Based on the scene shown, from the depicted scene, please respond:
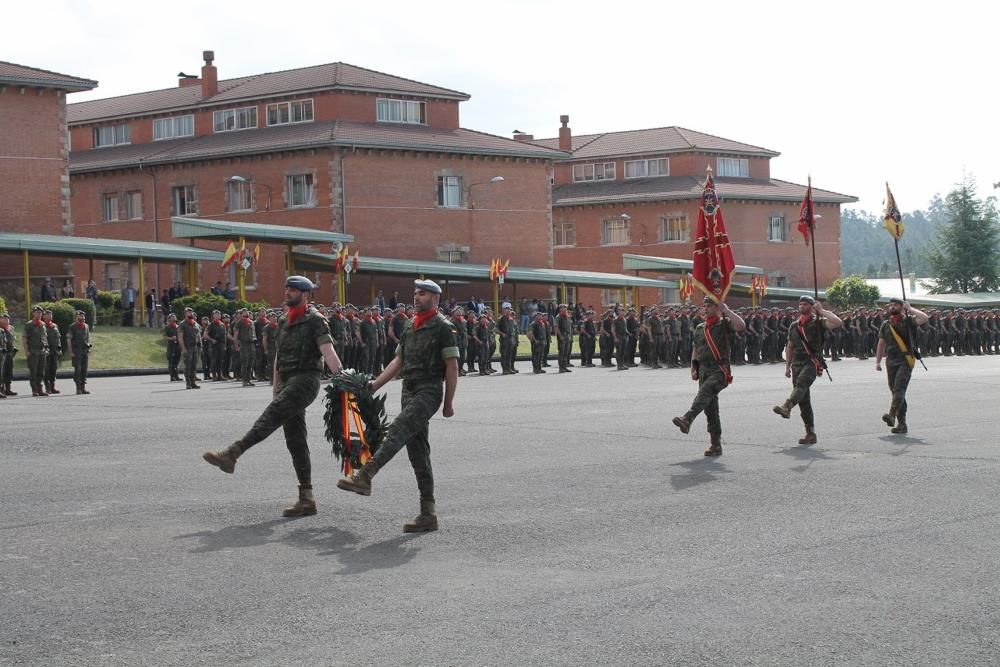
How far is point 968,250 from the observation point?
309ft

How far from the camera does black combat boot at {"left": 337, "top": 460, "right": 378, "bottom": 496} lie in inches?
368

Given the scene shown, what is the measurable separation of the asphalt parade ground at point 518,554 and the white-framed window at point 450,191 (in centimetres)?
4816

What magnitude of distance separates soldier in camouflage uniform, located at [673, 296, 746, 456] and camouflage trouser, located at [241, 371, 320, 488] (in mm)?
5309

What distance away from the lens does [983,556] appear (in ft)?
27.7

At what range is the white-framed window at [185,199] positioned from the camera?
2506 inches

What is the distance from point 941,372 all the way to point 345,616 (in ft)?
98.8

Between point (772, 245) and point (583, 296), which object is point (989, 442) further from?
point (772, 245)

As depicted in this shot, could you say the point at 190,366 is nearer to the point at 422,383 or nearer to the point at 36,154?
the point at 422,383

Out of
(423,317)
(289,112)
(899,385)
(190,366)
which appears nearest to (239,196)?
(289,112)

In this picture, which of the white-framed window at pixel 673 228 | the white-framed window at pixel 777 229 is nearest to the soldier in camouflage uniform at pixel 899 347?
the white-framed window at pixel 673 228

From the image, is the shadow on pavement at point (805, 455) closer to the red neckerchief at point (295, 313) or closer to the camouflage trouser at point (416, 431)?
the camouflage trouser at point (416, 431)

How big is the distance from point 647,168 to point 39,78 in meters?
42.5

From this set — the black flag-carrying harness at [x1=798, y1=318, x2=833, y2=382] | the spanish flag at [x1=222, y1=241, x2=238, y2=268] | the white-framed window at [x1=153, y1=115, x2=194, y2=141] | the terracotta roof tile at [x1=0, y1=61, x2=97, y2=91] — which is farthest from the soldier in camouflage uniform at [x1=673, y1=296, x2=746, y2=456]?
the white-framed window at [x1=153, y1=115, x2=194, y2=141]

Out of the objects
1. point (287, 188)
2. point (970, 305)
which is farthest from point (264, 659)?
point (970, 305)
